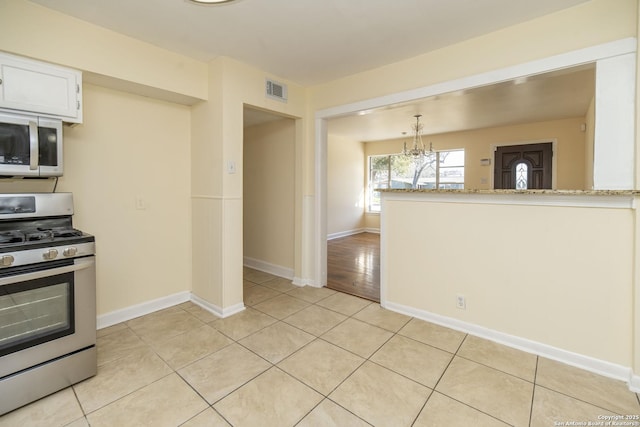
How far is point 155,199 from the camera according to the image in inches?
119

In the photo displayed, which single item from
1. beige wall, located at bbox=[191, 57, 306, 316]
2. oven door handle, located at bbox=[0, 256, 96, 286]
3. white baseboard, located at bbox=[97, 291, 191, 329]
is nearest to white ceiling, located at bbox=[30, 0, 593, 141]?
beige wall, located at bbox=[191, 57, 306, 316]

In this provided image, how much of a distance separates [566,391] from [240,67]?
366cm

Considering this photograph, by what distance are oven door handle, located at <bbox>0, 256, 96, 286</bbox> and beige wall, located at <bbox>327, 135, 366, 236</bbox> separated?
5.66 m

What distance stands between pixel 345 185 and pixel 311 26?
18.2ft

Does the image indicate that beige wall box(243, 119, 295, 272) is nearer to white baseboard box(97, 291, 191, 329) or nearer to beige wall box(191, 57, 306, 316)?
beige wall box(191, 57, 306, 316)

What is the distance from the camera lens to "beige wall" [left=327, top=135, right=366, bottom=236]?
7.34 metres

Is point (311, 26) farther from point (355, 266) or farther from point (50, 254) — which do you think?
point (355, 266)

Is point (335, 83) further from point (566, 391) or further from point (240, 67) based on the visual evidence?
point (566, 391)

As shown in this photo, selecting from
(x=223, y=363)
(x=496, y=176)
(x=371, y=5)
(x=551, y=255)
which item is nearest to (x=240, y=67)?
(x=371, y=5)

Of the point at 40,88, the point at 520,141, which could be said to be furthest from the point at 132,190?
the point at 520,141

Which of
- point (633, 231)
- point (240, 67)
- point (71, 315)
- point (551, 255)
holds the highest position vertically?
point (240, 67)

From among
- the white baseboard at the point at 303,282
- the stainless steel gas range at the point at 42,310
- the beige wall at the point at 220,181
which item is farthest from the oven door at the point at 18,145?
the white baseboard at the point at 303,282

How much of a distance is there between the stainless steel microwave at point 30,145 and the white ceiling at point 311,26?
829mm

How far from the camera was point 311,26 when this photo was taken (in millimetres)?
2354
